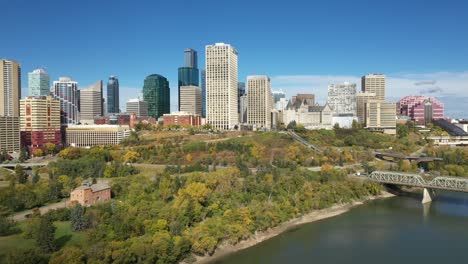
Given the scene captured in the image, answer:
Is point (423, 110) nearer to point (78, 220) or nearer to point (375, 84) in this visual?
point (375, 84)

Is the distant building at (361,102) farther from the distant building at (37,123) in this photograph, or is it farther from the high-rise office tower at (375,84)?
the distant building at (37,123)

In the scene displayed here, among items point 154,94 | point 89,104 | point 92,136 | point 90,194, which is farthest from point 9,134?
point 154,94

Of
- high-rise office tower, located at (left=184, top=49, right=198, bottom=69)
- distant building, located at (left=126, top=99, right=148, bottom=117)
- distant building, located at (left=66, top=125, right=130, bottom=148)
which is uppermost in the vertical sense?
high-rise office tower, located at (left=184, top=49, right=198, bottom=69)

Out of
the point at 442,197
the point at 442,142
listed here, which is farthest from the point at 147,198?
the point at 442,142

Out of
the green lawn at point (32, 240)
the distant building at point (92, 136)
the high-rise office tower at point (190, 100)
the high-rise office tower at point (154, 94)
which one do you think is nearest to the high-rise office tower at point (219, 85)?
the distant building at point (92, 136)

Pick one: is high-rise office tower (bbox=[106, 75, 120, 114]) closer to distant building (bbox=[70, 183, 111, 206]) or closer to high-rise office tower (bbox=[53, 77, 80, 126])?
high-rise office tower (bbox=[53, 77, 80, 126])

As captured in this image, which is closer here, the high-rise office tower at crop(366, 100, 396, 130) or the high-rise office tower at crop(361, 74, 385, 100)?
the high-rise office tower at crop(366, 100, 396, 130)

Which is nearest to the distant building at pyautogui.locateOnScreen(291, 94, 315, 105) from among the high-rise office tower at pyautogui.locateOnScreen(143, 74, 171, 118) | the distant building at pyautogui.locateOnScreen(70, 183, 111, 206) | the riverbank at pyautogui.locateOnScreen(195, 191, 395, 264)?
the high-rise office tower at pyautogui.locateOnScreen(143, 74, 171, 118)
